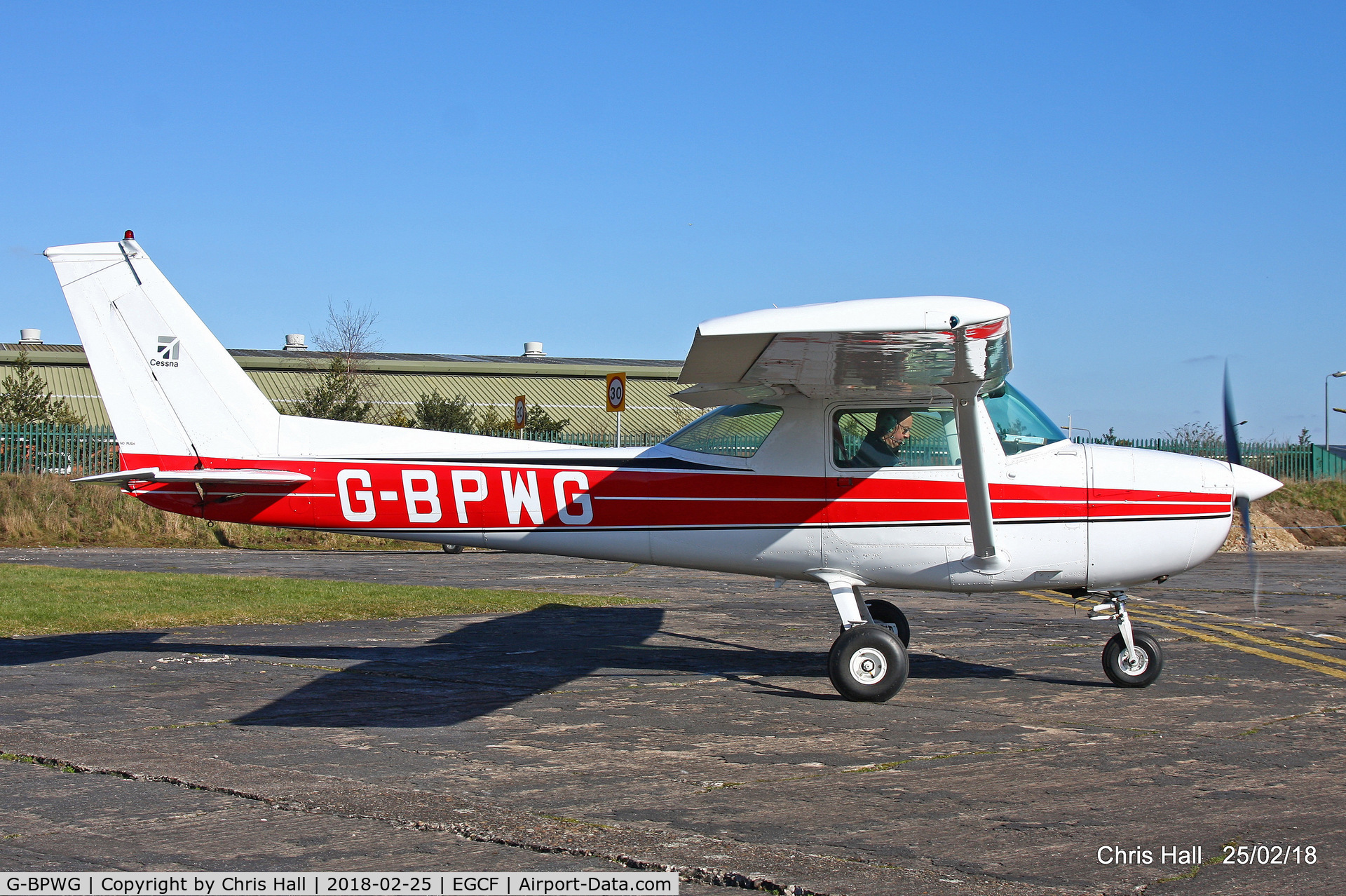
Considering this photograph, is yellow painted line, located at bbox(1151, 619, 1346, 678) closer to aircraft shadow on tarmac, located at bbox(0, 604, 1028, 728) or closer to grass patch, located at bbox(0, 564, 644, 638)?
aircraft shadow on tarmac, located at bbox(0, 604, 1028, 728)

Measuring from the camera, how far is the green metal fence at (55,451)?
25.4m

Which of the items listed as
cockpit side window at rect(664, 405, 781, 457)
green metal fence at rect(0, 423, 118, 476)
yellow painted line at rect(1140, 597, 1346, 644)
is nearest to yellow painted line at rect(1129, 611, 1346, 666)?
yellow painted line at rect(1140, 597, 1346, 644)

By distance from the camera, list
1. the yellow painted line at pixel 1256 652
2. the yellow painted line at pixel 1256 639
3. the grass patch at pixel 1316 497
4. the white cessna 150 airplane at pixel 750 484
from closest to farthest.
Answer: the white cessna 150 airplane at pixel 750 484 < the yellow painted line at pixel 1256 652 < the yellow painted line at pixel 1256 639 < the grass patch at pixel 1316 497

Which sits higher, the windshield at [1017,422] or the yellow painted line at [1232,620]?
the windshield at [1017,422]

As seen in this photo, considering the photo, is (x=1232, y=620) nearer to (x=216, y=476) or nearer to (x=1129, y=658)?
(x=1129, y=658)

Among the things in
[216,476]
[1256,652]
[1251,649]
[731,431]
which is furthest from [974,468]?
[216,476]

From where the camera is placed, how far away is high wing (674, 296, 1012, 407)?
18.7 ft

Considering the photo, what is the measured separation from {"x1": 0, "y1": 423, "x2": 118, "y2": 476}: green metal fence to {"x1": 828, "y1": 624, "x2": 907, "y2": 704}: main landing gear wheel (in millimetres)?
22749

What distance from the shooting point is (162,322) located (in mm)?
8477

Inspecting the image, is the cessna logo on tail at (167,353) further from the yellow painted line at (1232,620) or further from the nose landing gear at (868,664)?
the yellow painted line at (1232,620)

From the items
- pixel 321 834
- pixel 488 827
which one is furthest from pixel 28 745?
pixel 488 827

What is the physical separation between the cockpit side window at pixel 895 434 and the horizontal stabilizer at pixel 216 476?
4108 millimetres

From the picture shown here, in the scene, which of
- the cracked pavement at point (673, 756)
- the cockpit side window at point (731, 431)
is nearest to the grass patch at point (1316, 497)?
the cracked pavement at point (673, 756)

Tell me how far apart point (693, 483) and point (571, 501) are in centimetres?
93
